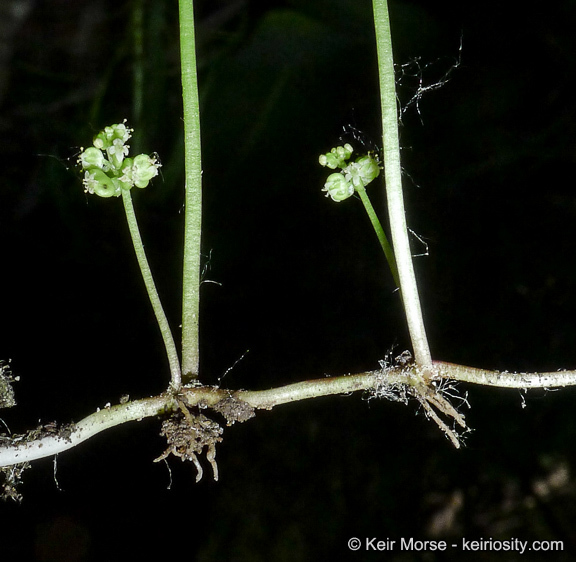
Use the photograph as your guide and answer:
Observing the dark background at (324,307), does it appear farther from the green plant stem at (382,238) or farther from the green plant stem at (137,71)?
the green plant stem at (382,238)

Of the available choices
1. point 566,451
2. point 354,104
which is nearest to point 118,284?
point 354,104

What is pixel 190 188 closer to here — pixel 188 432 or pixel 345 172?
pixel 345 172

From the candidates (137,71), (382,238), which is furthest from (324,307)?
(137,71)

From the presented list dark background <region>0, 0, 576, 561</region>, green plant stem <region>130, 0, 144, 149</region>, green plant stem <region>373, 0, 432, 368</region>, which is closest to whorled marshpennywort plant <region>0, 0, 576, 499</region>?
green plant stem <region>373, 0, 432, 368</region>


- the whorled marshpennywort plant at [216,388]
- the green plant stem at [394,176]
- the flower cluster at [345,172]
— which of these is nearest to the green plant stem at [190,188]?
the whorled marshpennywort plant at [216,388]

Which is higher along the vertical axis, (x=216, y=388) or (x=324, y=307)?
(x=324, y=307)

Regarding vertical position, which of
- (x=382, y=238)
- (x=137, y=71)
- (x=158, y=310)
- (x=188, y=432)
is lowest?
(x=188, y=432)

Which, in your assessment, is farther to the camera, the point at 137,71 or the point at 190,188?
the point at 137,71

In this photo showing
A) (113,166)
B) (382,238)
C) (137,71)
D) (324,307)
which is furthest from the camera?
(137,71)
